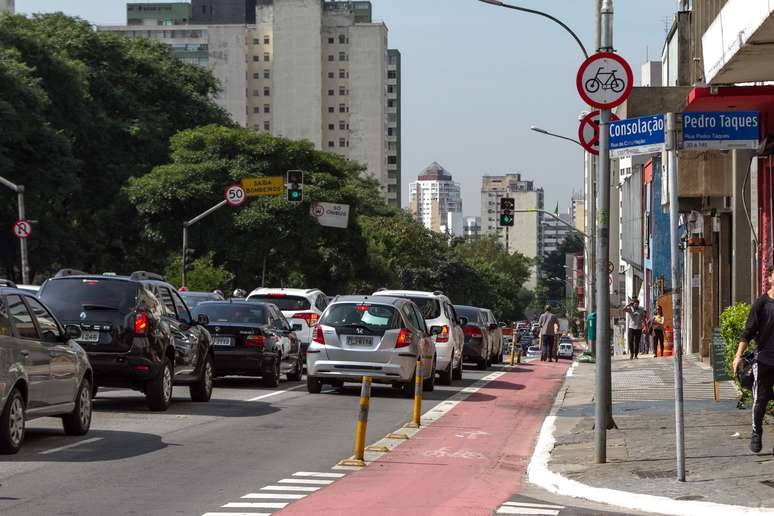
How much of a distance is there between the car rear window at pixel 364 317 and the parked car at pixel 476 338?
470 inches

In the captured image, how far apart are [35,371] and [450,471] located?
4.21 meters

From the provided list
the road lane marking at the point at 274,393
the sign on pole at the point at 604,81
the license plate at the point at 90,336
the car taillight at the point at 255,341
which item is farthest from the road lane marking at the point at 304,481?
the car taillight at the point at 255,341

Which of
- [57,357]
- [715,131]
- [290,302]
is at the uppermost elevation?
[715,131]

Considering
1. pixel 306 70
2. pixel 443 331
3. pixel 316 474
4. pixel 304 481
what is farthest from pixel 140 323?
pixel 306 70

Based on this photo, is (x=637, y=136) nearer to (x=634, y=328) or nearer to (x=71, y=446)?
(x=71, y=446)

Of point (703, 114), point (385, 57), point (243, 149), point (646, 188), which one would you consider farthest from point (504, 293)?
point (703, 114)

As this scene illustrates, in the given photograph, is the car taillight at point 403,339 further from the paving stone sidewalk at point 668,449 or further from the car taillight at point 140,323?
the car taillight at point 140,323

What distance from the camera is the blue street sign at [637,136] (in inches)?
497

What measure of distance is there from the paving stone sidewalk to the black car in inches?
203

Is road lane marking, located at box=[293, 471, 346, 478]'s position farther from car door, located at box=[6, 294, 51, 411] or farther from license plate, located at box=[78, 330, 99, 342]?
license plate, located at box=[78, 330, 99, 342]

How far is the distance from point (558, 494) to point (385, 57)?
154 metres

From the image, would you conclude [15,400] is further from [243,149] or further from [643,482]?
[243,149]

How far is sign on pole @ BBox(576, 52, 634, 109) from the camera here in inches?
522

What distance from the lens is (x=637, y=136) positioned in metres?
12.9
